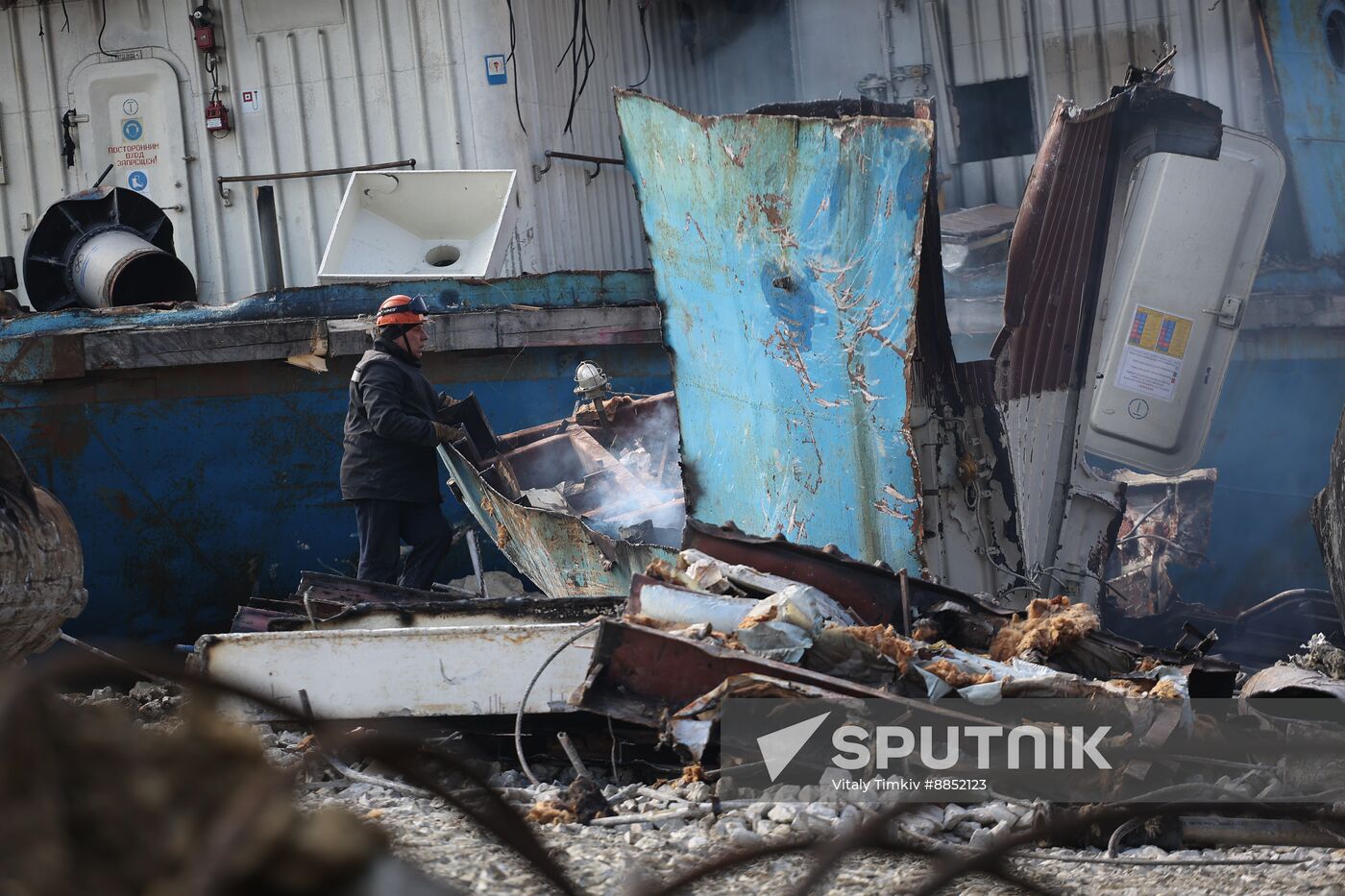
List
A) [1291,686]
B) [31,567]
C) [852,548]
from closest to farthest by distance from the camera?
1. [1291,686]
2. [31,567]
3. [852,548]

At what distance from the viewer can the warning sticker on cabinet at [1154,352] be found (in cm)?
610

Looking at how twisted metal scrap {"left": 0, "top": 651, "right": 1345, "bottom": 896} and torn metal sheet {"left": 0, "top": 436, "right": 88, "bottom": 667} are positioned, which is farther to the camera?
torn metal sheet {"left": 0, "top": 436, "right": 88, "bottom": 667}

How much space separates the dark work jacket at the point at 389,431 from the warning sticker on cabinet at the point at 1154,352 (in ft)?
11.0

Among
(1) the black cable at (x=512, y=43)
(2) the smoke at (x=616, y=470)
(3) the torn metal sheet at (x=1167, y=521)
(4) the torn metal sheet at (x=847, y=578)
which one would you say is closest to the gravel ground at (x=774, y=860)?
(4) the torn metal sheet at (x=847, y=578)

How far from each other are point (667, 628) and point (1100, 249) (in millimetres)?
2600

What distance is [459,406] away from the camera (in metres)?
7.01

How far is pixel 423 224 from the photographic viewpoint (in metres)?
8.96

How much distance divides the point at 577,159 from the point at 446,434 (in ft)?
13.2

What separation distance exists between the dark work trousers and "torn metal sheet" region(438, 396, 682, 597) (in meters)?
0.24

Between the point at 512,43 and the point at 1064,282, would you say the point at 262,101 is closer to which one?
the point at 512,43

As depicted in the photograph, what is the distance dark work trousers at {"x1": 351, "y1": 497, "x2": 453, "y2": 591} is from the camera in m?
6.73

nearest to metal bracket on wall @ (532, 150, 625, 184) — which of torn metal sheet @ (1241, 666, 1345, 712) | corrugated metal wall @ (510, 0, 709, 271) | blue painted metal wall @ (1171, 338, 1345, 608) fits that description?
corrugated metal wall @ (510, 0, 709, 271)

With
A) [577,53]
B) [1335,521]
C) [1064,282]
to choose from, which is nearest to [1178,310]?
[1064,282]

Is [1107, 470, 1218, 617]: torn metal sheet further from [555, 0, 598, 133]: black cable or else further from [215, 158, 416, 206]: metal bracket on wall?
[215, 158, 416, 206]: metal bracket on wall
